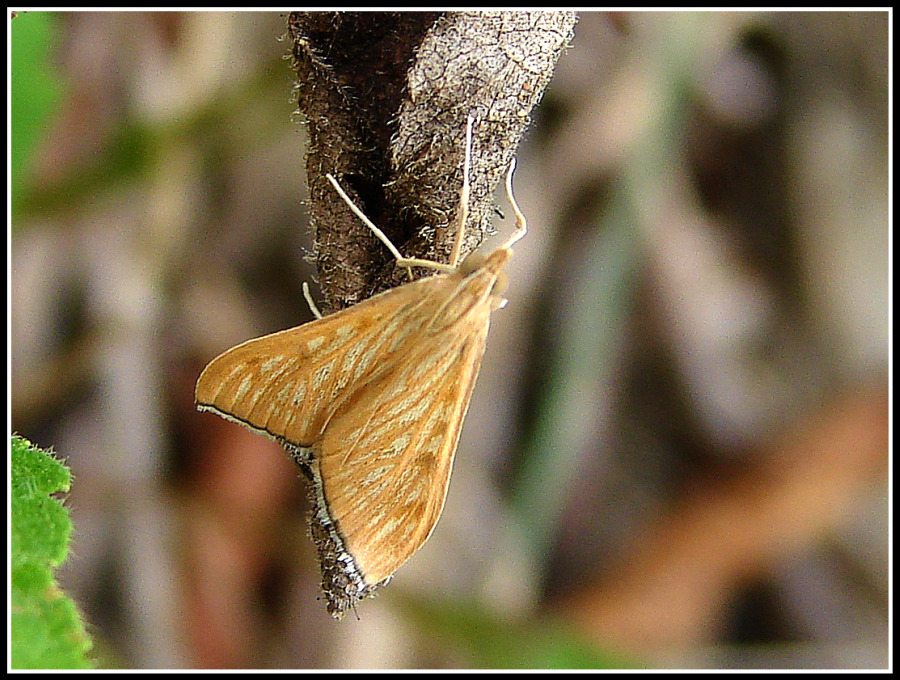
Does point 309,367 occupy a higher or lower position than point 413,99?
lower

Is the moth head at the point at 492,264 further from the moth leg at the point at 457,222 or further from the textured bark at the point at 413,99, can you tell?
the textured bark at the point at 413,99

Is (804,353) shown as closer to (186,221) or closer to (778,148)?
(778,148)

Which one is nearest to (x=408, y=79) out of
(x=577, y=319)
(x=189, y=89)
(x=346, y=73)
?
(x=346, y=73)

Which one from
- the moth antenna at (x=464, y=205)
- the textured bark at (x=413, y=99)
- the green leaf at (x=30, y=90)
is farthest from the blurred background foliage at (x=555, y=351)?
the moth antenna at (x=464, y=205)

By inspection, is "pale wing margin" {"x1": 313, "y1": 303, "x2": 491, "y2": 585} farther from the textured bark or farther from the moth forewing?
the textured bark

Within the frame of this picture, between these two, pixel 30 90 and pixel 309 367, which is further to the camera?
pixel 30 90

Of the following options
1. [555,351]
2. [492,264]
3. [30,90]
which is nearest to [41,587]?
[492,264]

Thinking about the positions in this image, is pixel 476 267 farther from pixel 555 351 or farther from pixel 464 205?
pixel 555 351
